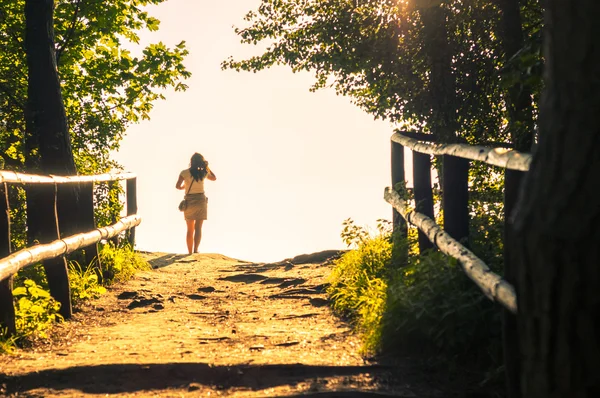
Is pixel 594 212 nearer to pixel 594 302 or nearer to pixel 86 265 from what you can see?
pixel 594 302

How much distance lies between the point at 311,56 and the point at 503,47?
4716 millimetres

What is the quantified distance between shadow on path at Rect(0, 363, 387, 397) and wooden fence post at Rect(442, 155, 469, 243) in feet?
4.25

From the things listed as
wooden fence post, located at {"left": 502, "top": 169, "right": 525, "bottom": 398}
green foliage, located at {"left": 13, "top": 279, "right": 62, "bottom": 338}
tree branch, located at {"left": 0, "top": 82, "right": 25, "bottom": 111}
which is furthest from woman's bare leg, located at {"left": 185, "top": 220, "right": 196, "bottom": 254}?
wooden fence post, located at {"left": 502, "top": 169, "right": 525, "bottom": 398}

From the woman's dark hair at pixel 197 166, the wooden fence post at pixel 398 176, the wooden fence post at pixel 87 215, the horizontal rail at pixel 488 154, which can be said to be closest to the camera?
the horizontal rail at pixel 488 154

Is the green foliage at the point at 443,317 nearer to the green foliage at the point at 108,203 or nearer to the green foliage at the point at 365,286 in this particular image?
the green foliage at the point at 365,286

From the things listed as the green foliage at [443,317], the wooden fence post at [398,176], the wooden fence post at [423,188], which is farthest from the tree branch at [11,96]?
the green foliage at [443,317]

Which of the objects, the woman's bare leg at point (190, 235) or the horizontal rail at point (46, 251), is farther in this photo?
the woman's bare leg at point (190, 235)

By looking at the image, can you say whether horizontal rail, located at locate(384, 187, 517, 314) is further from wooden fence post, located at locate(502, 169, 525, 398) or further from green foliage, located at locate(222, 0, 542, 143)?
green foliage, located at locate(222, 0, 542, 143)

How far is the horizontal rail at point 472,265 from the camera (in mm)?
3658

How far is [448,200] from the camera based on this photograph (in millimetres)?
5227

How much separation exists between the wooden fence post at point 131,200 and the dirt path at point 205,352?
3.41 meters

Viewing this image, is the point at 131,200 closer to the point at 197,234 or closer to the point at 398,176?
the point at 197,234

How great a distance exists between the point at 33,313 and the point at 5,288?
0.56 m

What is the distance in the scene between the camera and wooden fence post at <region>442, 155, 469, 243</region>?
510 centimetres
